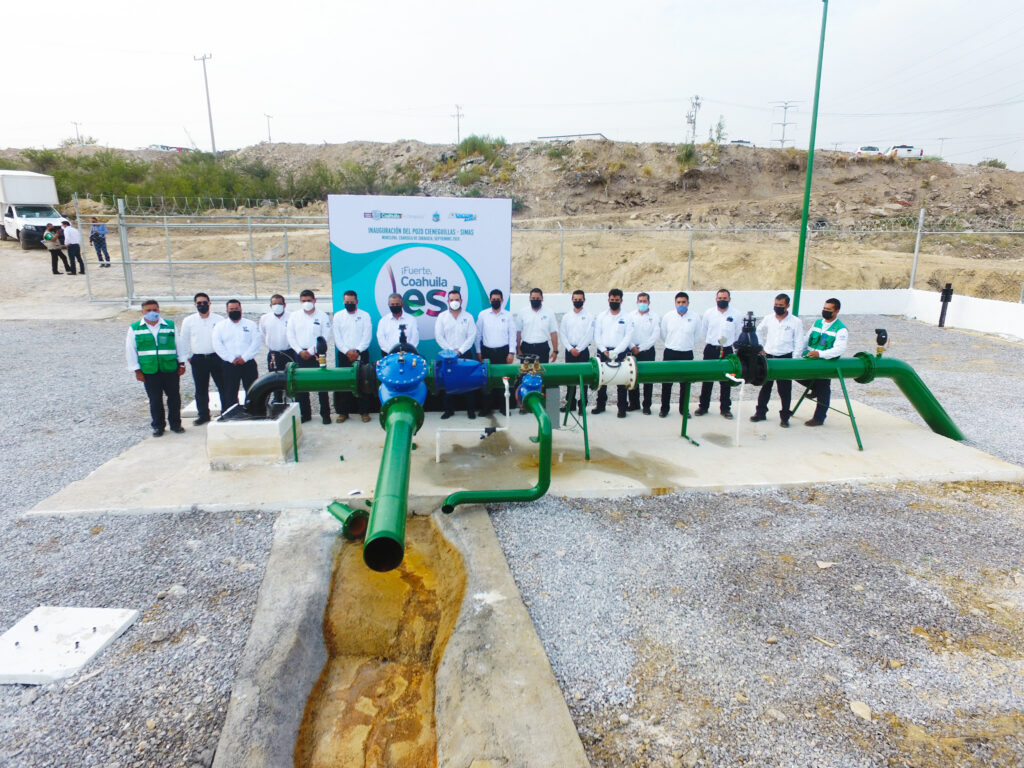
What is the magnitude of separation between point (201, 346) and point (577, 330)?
4746 millimetres

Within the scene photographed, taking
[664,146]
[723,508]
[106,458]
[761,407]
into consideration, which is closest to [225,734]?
[723,508]

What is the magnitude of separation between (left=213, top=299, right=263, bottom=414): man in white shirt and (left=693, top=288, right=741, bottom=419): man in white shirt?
19.0 ft

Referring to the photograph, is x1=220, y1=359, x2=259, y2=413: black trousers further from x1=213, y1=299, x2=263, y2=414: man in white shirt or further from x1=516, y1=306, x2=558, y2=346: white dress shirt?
x1=516, y1=306, x2=558, y2=346: white dress shirt

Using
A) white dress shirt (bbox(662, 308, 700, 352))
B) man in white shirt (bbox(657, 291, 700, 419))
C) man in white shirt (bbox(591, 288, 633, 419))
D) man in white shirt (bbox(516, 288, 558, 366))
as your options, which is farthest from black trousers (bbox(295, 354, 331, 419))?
white dress shirt (bbox(662, 308, 700, 352))

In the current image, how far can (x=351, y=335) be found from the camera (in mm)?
8031

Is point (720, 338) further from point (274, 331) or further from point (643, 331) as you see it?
point (274, 331)

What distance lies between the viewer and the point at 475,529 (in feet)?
17.8

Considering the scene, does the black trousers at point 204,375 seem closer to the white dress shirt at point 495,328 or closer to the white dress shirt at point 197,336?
the white dress shirt at point 197,336

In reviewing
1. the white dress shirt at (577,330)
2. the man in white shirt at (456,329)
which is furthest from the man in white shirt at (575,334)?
the man in white shirt at (456,329)

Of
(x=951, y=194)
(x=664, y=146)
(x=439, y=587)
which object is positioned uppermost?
(x=664, y=146)

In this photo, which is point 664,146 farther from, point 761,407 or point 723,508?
point 723,508

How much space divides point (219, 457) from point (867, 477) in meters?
6.65

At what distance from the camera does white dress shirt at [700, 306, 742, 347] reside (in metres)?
8.54

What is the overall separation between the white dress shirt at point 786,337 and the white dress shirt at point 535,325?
9.14 feet
